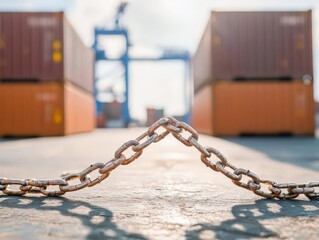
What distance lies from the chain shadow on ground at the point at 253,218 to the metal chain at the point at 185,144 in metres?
0.09

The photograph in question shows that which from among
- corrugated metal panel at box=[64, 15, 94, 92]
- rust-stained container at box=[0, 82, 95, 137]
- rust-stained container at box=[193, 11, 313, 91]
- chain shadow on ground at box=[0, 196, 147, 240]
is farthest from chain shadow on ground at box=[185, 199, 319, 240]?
corrugated metal panel at box=[64, 15, 94, 92]

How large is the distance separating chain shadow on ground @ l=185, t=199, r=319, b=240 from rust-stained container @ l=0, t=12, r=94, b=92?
12727 millimetres

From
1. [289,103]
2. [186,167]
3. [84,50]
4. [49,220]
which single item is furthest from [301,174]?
[84,50]

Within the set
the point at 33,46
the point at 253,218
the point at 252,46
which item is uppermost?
the point at 33,46

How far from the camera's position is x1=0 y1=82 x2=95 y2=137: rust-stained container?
13164 millimetres

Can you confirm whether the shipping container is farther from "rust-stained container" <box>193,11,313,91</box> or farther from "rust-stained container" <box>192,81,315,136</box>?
"rust-stained container" <box>192,81,315,136</box>

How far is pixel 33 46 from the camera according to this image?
1357 centimetres

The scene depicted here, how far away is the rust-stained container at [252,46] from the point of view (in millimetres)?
12750

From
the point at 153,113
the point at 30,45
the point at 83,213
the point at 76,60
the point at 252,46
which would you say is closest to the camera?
the point at 83,213

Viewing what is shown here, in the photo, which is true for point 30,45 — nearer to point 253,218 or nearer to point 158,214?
point 158,214

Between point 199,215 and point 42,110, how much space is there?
12.7 metres

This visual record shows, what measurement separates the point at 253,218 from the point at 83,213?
3.18 ft

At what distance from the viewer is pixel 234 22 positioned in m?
12.8

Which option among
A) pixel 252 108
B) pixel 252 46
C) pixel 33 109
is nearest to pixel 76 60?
pixel 33 109
